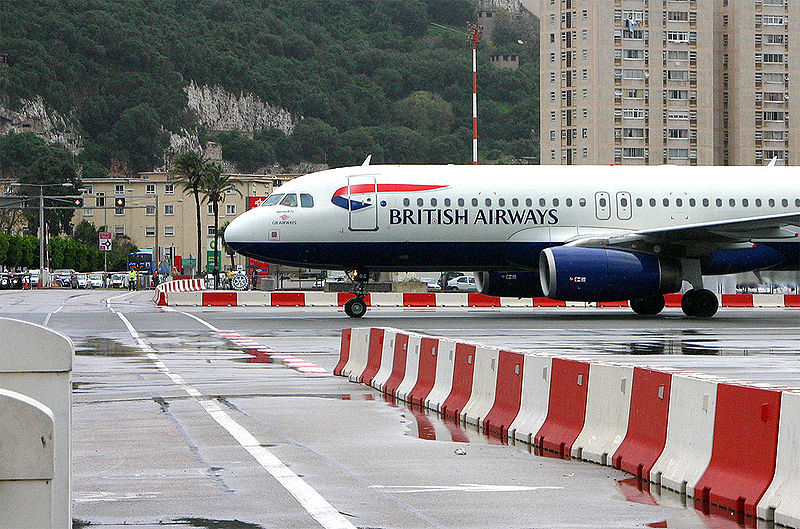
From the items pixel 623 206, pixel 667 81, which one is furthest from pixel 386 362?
pixel 667 81

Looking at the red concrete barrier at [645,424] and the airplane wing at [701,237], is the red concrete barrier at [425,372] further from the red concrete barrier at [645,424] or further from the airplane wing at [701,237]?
the airplane wing at [701,237]

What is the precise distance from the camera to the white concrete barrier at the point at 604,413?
9.12 m

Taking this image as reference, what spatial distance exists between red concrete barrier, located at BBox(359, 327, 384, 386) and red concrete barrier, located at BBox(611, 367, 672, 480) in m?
6.42

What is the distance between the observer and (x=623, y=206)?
103 ft

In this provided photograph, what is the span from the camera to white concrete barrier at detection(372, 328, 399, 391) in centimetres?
1477

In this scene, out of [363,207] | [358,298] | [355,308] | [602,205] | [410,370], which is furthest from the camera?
[602,205]

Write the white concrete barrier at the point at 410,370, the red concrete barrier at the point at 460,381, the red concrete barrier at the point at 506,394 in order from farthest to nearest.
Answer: the white concrete barrier at the point at 410,370, the red concrete barrier at the point at 460,381, the red concrete barrier at the point at 506,394

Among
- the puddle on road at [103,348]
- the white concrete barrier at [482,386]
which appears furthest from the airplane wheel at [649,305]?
the white concrete barrier at [482,386]

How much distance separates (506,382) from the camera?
37.0 ft

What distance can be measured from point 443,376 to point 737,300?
100 feet

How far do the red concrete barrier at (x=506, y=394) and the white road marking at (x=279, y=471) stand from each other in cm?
209

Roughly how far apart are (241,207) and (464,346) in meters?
154

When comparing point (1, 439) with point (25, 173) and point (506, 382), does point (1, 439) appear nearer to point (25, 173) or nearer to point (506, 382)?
point (506, 382)

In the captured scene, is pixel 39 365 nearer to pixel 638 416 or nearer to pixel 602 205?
pixel 638 416
